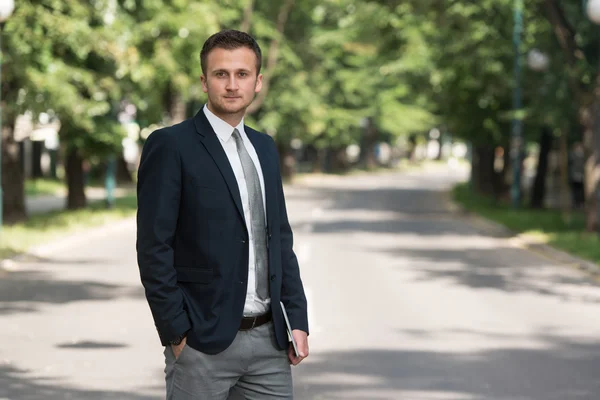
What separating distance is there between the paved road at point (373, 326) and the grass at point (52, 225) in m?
0.52

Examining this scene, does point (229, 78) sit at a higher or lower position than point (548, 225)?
higher

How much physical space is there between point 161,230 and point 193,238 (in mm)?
103

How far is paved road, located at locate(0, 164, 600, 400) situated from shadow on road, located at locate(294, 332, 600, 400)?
12 mm

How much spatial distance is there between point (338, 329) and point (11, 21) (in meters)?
11.7

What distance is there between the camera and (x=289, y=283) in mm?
3887

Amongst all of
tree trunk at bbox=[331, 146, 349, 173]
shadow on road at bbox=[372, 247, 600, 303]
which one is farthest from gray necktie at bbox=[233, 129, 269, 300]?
tree trunk at bbox=[331, 146, 349, 173]

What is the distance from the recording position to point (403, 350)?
9.26 metres

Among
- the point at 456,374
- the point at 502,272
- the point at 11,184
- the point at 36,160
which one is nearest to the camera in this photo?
the point at 456,374

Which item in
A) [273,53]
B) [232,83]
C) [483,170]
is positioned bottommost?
[483,170]

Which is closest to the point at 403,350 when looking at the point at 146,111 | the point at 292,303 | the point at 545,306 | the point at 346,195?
the point at 545,306

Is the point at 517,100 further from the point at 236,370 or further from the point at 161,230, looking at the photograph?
the point at 161,230

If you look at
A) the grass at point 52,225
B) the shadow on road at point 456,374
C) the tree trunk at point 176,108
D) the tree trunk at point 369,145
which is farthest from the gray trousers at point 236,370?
the tree trunk at point 369,145

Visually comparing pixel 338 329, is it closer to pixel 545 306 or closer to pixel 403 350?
pixel 403 350

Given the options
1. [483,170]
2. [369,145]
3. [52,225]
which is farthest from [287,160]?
[52,225]
